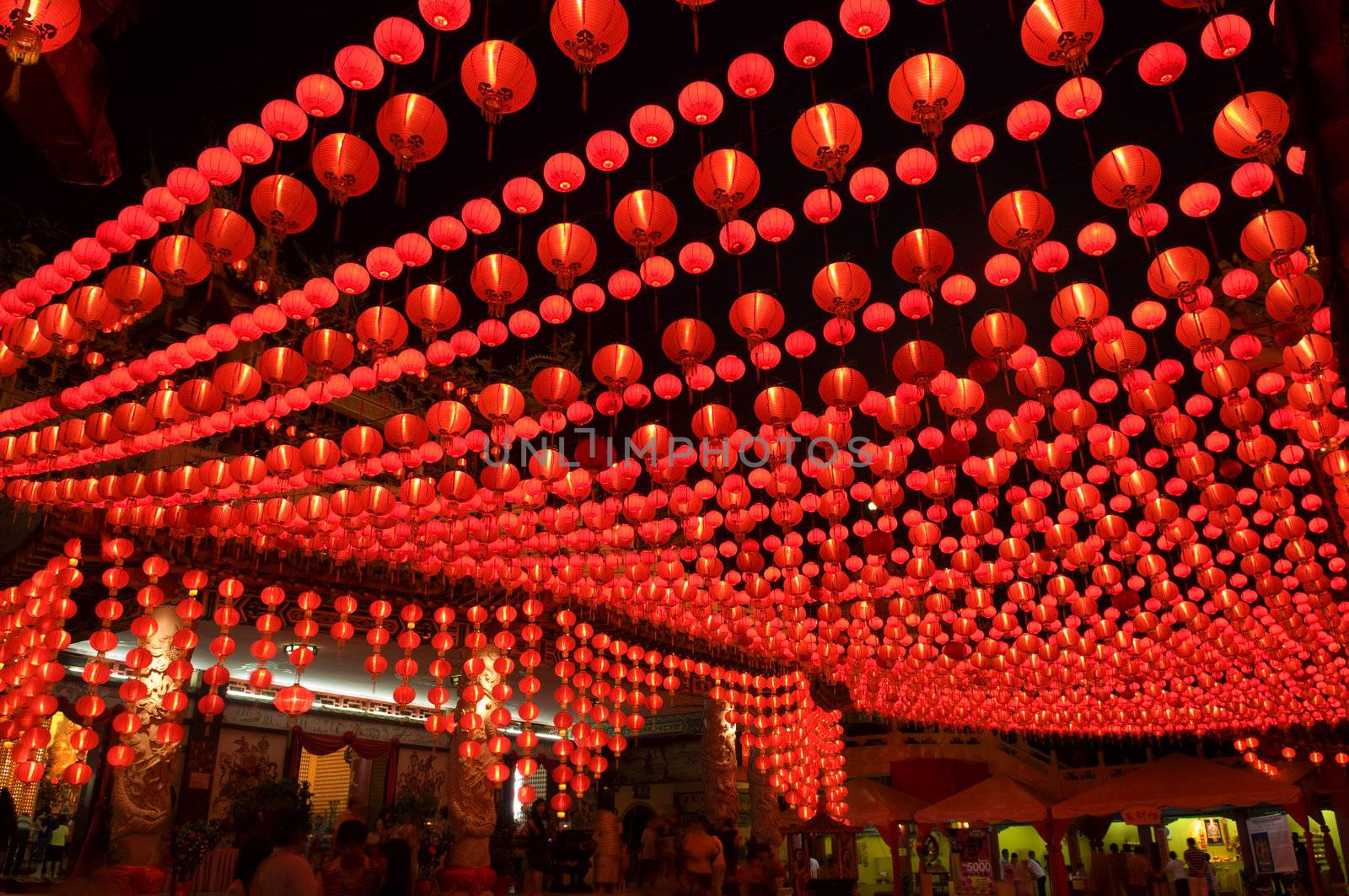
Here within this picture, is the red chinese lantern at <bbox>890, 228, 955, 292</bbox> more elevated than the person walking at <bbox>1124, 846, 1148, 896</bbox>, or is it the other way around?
the red chinese lantern at <bbox>890, 228, 955, 292</bbox>

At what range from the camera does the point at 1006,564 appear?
34.5 feet

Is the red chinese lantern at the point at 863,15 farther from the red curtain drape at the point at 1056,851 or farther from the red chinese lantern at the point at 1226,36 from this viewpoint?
the red curtain drape at the point at 1056,851

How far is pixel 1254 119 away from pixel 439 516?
7.44 metres

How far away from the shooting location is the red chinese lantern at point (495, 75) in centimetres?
396

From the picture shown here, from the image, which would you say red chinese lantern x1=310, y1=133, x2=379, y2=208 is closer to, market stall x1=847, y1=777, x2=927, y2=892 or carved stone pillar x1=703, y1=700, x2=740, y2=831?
carved stone pillar x1=703, y1=700, x2=740, y2=831

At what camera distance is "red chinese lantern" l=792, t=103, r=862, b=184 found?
4285mm

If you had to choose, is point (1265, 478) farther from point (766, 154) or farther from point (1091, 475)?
point (766, 154)

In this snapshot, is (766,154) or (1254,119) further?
(766,154)

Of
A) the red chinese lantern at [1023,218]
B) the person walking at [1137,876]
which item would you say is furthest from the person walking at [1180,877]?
the red chinese lantern at [1023,218]

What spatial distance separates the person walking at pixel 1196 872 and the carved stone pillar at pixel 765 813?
6.97 meters

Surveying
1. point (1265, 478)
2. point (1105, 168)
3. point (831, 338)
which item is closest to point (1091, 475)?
point (1265, 478)

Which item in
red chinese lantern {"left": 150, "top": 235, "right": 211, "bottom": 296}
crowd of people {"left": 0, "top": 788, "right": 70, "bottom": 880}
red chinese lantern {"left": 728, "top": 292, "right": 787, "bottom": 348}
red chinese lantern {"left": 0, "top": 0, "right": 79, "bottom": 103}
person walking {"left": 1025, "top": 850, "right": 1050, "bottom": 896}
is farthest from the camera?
person walking {"left": 1025, "top": 850, "right": 1050, "bottom": 896}

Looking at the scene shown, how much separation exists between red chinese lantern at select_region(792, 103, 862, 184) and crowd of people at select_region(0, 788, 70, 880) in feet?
44.8

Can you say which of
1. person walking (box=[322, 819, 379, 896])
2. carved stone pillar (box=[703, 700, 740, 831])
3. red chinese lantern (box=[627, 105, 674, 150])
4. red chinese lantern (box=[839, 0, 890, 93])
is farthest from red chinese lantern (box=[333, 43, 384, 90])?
carved stone pillar (box=[703, 700, 740, 831])
